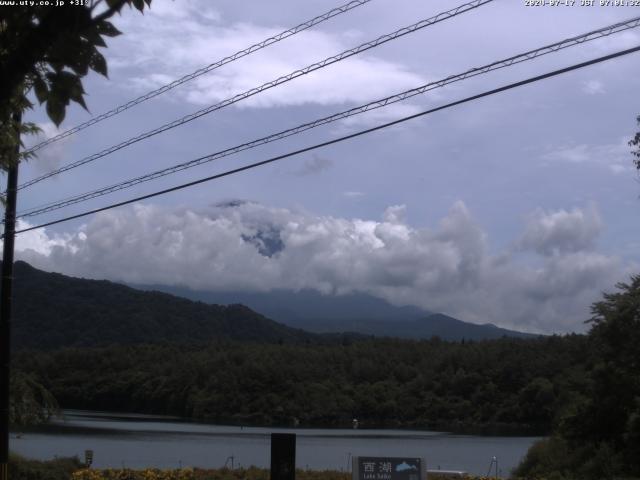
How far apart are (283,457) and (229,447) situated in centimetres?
3444

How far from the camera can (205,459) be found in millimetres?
39625

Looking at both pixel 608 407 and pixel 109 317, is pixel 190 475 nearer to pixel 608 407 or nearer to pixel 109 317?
pixel 608 407

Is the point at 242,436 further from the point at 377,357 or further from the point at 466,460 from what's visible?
the point at 377,357

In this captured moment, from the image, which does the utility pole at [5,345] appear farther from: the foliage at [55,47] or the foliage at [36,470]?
the foliage at [55,47]

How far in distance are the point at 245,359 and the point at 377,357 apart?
13.2 metres

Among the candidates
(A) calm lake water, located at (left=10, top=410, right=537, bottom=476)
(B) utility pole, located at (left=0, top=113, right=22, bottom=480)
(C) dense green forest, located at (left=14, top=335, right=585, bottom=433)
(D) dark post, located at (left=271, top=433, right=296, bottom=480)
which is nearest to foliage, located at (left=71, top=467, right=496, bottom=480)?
(B) utility pole, located at (left=0, top=113, right=22, bottom=480)

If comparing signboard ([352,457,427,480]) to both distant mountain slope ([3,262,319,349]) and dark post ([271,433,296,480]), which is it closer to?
dark post ([271,433,296,480])

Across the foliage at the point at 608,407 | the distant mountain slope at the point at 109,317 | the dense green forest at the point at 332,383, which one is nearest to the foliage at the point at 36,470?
the foliage at the point at 608,407

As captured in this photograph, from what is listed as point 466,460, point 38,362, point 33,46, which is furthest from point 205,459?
point 33,46

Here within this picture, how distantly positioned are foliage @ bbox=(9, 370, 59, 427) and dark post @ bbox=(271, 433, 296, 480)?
8045mm

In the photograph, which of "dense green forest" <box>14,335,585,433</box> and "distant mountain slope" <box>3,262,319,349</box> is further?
"distant mountain slope" <box>3,262,319,349</box>

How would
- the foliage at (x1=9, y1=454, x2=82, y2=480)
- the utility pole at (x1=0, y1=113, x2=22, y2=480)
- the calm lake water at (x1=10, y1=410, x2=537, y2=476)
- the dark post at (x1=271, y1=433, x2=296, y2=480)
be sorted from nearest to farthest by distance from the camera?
the dark post at (x1=271, y1=433, x2=296, y2=480), the utility pole at (x1=0, y1=113, x2=22, y2=480), the foliage at (x1=9, y1=454, x2=82, y2=480), the calm lake water at (x1=10, y1=410, x2=537, y2=476)

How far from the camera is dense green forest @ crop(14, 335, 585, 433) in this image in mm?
68750

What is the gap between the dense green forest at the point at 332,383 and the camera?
68.8m
